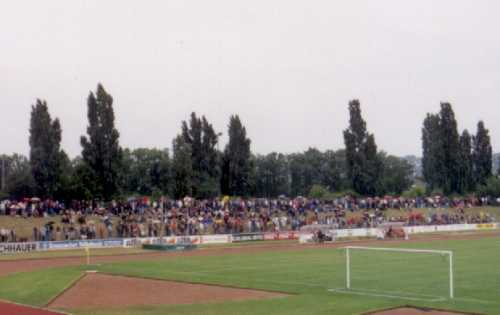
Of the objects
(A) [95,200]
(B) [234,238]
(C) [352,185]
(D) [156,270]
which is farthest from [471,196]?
(D) [156,270]

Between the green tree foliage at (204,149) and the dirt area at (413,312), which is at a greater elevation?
the green tree foliage at (204,149)

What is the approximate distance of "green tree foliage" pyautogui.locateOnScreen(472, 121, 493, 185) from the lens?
333ft

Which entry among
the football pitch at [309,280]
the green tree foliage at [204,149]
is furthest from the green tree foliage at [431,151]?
the football pitch at [309,280]

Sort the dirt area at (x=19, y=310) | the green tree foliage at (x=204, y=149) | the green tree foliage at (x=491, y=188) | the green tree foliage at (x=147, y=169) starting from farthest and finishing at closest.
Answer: the green tree foliage at (x=147, y=169) < the green tree foliage at (x=491, y=188) < the green tree foliage at (x=204, y=149) < the dirt area at (x=19, y=310)

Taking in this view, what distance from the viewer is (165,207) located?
6462 cm

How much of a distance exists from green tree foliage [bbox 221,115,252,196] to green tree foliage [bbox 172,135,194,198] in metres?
13.1

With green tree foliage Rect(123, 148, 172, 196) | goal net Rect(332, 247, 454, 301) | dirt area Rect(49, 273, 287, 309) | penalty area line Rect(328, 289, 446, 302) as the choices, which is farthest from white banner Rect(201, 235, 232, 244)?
green tree foliage Rect(123, 148, 172, 196)

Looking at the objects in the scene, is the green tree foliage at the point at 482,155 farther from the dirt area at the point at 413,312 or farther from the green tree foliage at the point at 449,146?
the dirt area at the point at 413,312

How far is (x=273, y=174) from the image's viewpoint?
143m

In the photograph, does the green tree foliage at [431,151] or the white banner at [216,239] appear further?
the green tree foliage at [431,151]

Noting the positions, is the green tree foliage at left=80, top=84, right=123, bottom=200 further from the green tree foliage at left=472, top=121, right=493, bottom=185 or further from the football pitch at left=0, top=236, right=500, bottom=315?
the green tree foliage at left=472, top=121, right=493, bottom=185

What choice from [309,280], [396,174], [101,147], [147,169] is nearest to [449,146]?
[396,174]

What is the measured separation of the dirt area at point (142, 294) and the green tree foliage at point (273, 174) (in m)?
110

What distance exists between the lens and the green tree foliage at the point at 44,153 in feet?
217
